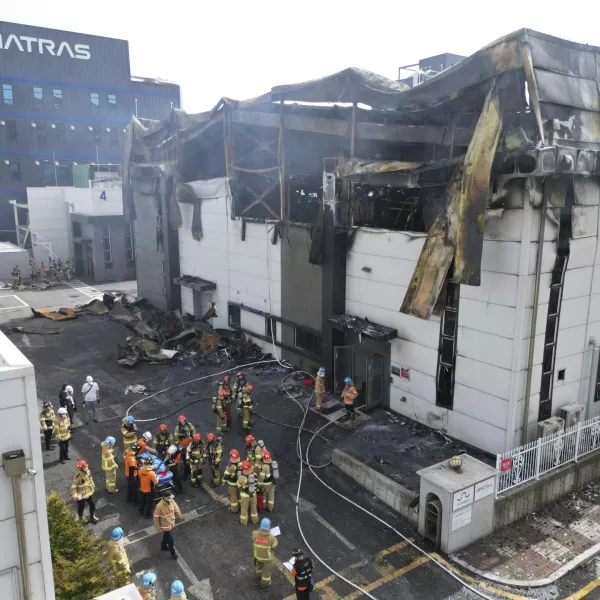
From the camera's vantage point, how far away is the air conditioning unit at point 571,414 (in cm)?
1298

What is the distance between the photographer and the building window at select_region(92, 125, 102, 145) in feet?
164

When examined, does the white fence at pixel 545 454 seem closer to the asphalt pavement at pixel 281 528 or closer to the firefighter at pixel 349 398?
the asphalt pavement at pixel 281 528

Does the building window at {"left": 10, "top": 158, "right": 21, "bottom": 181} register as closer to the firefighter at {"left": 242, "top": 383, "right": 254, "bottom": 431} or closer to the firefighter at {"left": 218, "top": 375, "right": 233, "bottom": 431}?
Answer: the firefighter at {"left": 218, "top": 375, "right": 233, "bottom": 431}

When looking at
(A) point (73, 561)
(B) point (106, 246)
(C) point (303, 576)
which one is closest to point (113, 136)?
(B) point (106, 246)

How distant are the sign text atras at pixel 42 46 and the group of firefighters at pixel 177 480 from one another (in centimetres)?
4333

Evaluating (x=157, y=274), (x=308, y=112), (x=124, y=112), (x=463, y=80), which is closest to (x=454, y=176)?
(x=463, y=80)

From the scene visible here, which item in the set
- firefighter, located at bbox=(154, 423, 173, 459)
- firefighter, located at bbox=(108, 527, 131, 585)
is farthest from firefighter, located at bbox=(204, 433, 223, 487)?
firefighter, located at bbox=(108, 527, 131, 585)

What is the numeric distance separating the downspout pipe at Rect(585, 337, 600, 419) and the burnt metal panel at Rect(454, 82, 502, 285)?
15.1ft

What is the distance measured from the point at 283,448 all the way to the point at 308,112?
10.3 m

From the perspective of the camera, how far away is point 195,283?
23719 mm

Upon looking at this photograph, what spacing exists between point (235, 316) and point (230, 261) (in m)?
2.27

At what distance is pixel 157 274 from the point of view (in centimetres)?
2722

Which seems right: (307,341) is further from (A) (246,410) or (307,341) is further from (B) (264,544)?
(B) (264,544)

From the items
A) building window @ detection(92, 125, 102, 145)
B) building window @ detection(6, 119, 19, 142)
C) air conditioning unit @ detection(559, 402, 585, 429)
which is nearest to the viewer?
air conditioning unit @ detection(559, 402, 585, 429)
